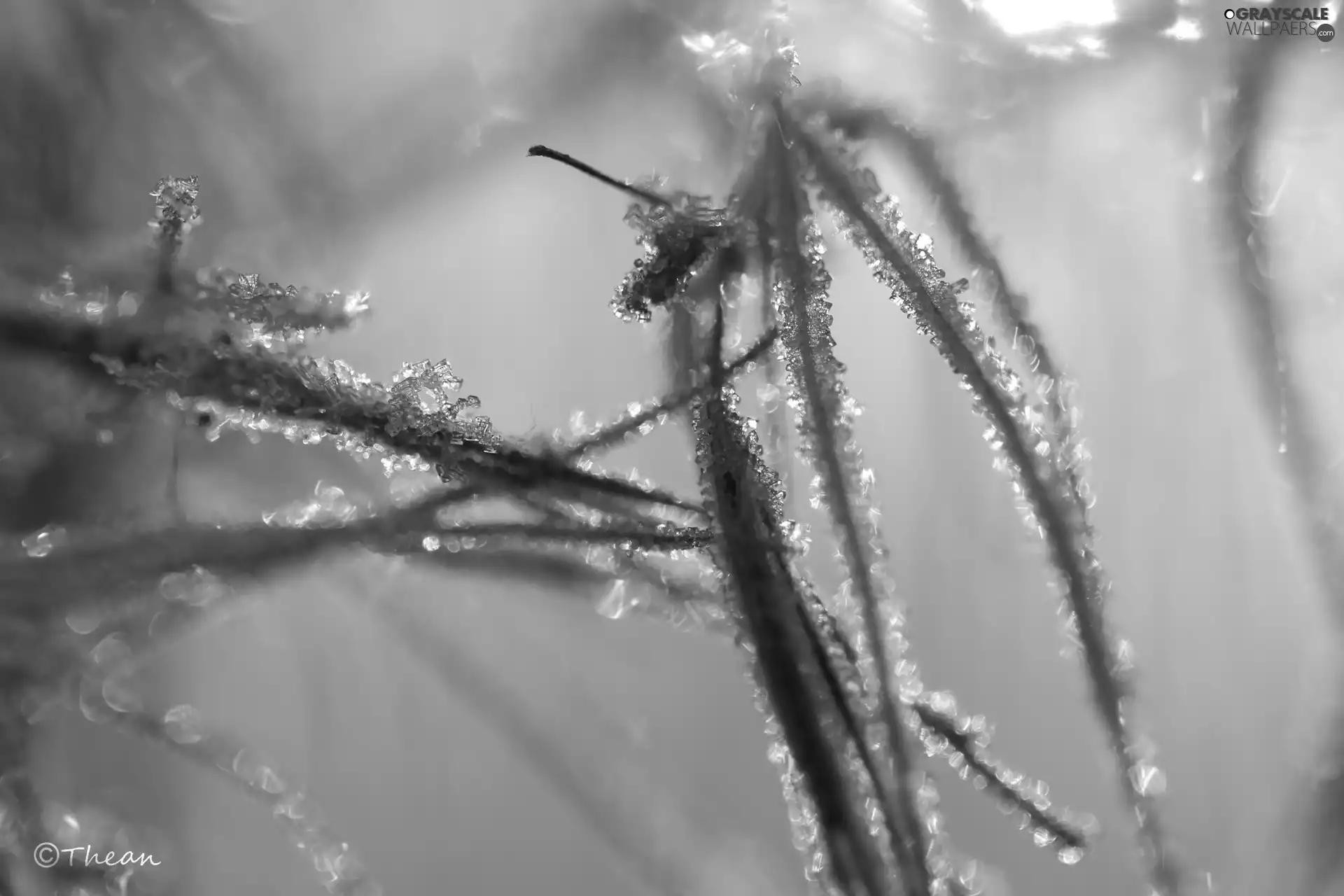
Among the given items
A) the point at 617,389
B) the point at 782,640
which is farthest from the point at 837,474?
the point at 617,389

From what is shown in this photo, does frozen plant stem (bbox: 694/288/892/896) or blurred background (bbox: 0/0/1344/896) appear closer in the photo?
frozen plant stem (bbox: 694/288/892/896)

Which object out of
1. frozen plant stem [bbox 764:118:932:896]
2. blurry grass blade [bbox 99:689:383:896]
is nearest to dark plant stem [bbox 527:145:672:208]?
frozen plant stem [bbox 764:118:932:896]

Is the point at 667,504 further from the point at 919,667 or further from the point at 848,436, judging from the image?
the point at 919,667

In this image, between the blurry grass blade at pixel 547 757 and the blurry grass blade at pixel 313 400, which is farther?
the blurry grass blade at pixel 547 757

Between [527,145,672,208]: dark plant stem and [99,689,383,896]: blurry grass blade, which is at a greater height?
[527,145,672,208]: dark plant stem

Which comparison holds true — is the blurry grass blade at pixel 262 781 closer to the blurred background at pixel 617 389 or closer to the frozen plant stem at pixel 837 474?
the blurred background at pixel 617 389

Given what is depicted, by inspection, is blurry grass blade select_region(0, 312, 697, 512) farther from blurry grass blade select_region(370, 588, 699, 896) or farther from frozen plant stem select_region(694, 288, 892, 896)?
blurry grass blade select_region(370, 588, 699, 896)

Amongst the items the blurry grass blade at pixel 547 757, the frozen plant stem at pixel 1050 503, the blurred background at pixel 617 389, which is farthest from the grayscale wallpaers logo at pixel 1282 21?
the blurry grass blade at pixel 547 757

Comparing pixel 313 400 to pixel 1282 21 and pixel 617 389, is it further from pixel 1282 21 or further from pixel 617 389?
pixel 1282 21
